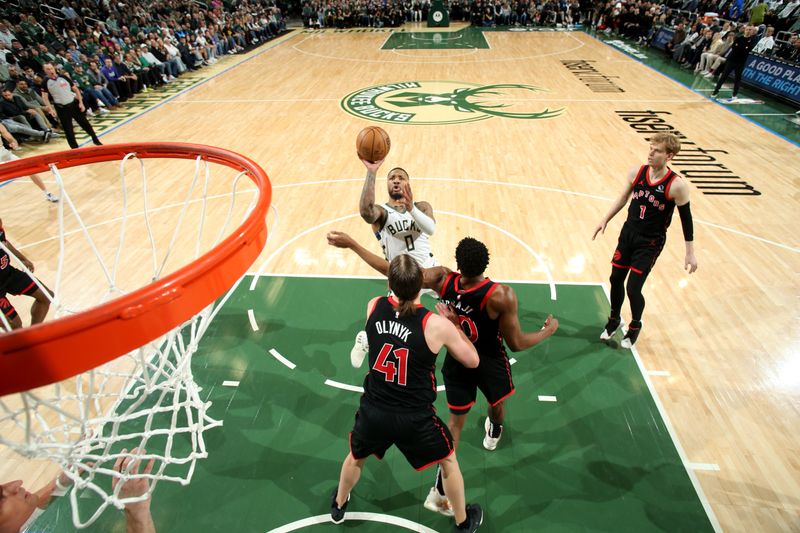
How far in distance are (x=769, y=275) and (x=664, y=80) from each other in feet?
34.6

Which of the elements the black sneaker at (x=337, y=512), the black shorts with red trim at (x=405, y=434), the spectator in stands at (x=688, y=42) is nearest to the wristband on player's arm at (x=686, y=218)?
the black shorts with red trim at (x=405, y=434)

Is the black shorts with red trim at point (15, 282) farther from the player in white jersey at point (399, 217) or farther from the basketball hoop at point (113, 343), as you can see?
the player in white jersey at point (399, 217)

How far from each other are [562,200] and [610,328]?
3.19m

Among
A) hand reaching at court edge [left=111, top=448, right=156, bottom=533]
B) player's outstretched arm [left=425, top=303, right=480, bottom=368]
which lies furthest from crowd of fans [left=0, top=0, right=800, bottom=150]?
player's outstretched arm [left=425, top=303, right=480, bottom=368]

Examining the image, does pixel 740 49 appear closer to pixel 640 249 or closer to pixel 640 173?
pixel 640 173

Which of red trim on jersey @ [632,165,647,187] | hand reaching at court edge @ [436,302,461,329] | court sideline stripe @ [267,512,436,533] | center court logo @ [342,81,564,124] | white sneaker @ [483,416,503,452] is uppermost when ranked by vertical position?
red trim on jersey @ [632,165,647,187]

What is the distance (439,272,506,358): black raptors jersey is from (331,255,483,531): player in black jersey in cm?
31

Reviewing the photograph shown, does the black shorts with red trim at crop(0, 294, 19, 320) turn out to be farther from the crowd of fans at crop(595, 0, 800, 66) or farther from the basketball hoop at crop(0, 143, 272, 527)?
the crowd of fans at crop(595, 0, 800, 66)

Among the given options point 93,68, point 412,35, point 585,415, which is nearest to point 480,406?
point 585,415

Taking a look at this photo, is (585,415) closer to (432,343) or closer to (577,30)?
(432,343)

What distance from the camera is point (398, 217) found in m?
3.89

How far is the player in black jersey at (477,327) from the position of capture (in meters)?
2.77

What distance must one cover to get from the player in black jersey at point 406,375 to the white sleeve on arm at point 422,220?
3.96ft

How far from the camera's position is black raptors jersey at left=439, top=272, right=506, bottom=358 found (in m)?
2.82
